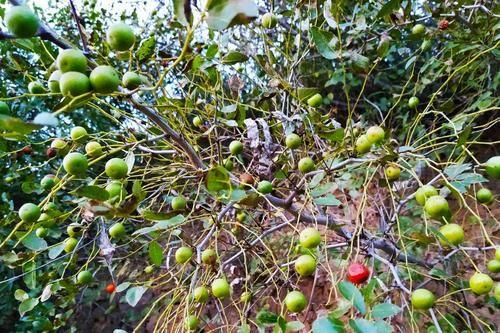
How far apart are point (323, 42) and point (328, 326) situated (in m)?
0.54

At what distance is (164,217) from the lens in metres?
0.64

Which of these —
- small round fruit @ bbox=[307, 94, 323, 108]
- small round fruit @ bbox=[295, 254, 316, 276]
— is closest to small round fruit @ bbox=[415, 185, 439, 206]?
small round fruit @ bbox=[295, 254, 316, 276]

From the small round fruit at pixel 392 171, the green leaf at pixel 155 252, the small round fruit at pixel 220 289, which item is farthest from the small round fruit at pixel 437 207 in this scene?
the green leaf at pixel 155 252

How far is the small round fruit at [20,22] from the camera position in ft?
1.45

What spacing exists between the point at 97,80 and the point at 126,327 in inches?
81.8

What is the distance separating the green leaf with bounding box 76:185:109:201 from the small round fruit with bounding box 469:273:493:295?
0.62m

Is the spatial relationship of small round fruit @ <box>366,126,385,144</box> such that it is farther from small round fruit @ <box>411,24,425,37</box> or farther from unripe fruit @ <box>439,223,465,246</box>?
small round fruit @ <box>411,24,425,37</box>

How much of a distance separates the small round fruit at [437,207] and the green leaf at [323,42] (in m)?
0.34

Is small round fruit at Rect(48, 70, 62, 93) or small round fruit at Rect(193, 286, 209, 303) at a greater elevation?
small round fruit at Rect(48, 70, 62, 93)

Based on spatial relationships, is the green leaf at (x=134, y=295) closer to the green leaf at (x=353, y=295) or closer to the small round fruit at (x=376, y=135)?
the green leaf at (x=353, y=295)

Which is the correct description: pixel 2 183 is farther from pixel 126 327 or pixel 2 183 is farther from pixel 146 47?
pixel 146 47

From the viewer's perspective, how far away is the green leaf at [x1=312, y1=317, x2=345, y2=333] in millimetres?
504

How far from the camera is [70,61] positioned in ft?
1.54

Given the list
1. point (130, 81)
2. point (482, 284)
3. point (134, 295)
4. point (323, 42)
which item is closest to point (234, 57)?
point (323, 42)
